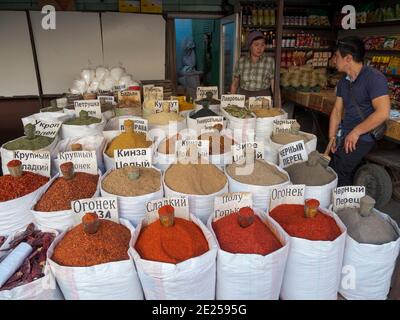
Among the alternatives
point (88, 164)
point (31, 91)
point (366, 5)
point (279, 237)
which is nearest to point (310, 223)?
point (279, 237)

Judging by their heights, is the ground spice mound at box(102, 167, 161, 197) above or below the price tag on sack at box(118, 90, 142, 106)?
below

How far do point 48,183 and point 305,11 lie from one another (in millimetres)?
4912

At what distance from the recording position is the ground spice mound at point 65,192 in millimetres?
1101

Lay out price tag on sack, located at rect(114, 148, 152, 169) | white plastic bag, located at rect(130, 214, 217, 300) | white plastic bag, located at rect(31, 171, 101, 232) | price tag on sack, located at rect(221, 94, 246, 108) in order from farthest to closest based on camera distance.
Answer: price tag on sack, located at rect(221, 94, 246, 108) < price tag on sack, located at rect(114, 148, 152, 169) < white plastic bag, located at rect(31, 171, 101, 232) < white plastic bag, located at rect(130, 214, 217, 300)

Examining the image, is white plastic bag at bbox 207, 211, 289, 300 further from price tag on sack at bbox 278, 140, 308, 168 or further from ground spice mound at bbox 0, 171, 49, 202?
ground spice mound at bbox 0, 171, 49, 202

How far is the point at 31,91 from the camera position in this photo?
388cm

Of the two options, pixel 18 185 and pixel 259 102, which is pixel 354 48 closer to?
pixel 259 102

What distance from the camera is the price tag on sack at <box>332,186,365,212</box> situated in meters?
1.13

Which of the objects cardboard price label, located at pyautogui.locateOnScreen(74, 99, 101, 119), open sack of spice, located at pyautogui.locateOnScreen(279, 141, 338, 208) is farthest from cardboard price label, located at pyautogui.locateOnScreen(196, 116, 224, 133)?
cardboard price label, located at pyautogui.locateOnScreen(74, 99, 101, 119)

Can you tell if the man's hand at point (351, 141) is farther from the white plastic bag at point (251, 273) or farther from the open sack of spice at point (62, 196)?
the open sack of spice at point (62, 196)

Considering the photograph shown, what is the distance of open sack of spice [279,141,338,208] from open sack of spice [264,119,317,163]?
0.14 m

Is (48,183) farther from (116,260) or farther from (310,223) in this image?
(310,223)

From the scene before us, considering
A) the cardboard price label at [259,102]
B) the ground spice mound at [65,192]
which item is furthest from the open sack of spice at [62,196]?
the cardboard price label at [259,102]

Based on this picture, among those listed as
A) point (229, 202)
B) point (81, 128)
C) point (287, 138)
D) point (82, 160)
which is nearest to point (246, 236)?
point (229, 202)
